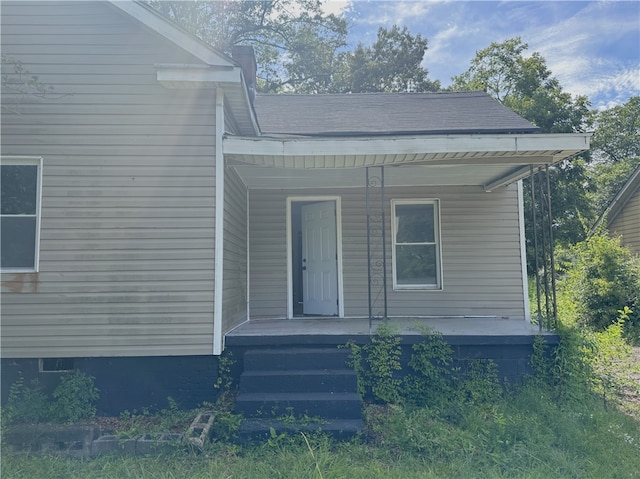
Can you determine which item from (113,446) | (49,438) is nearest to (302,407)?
(113,446)

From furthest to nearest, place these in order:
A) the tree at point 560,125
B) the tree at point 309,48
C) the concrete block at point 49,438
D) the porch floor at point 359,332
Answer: the tree at point 309,48 < the tree at point 560,125 < the porch floor at point 359,332 < the concrete block at point 49,438

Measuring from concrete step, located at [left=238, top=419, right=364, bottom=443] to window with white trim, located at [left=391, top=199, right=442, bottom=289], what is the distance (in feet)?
10.1

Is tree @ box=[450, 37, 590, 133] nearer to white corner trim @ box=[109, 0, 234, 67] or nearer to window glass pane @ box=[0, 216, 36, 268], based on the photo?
white corner trim @ box=[109, 0, 234, 67]

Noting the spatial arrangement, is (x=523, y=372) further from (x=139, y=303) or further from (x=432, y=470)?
(x=139, y=303)

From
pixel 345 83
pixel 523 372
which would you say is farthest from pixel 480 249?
pixel 345 83

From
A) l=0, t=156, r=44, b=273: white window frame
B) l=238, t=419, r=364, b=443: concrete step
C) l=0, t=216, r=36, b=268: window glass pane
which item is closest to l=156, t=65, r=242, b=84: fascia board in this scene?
l=0, t=156, r=44, b=273: white window frame

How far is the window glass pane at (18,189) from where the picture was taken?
14.0 feet

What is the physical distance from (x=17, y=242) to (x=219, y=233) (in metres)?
2.09

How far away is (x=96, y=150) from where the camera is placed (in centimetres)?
429

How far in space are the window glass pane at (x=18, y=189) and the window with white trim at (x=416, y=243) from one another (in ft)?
15.2

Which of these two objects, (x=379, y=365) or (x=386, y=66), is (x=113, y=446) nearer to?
(x=379, y=365)

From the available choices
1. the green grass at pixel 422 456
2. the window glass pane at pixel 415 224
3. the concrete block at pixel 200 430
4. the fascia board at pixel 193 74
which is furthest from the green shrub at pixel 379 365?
the fascia board at pixel 193 74

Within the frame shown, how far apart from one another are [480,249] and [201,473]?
4978mm

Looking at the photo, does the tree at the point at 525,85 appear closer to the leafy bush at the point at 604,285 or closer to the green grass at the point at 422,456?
the leafy bush at the point at 604,285
